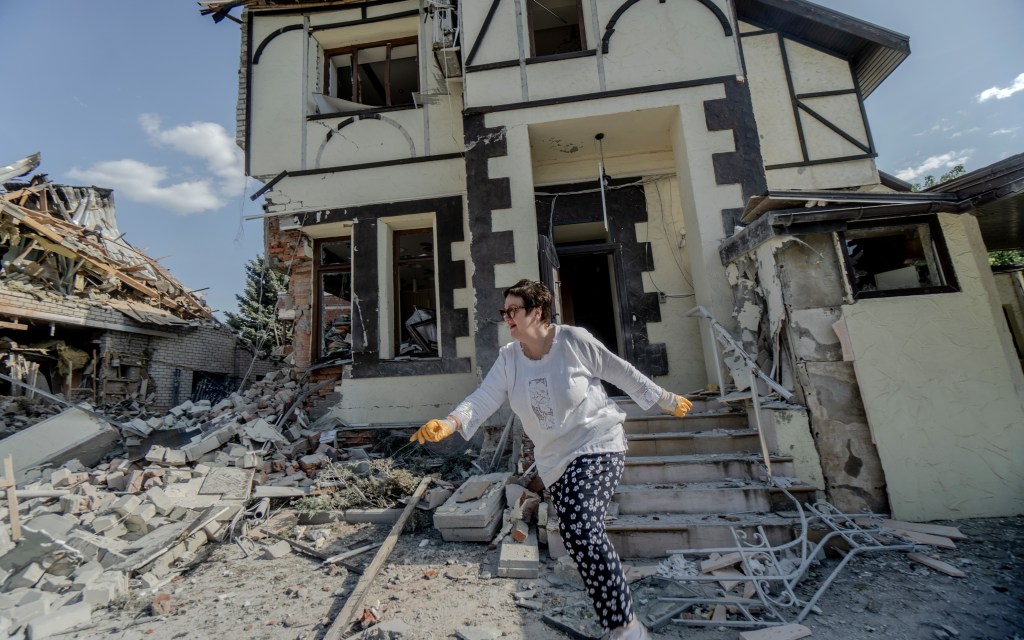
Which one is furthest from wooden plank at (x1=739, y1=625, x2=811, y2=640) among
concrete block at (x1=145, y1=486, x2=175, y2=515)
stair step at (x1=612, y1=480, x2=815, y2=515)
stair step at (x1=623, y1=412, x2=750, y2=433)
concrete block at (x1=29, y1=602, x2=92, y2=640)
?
concrete block at (x1=145, y1=486, x2=175, y2=515)

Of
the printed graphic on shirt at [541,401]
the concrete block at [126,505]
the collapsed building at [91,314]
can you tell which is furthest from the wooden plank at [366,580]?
the collapsed building at [91,314]

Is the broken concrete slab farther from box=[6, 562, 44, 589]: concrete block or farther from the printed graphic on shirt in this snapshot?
the printed graphic on shirt

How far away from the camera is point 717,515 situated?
138 inches

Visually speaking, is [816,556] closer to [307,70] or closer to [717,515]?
[717,515]

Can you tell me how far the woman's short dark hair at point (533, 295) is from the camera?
7.68ft

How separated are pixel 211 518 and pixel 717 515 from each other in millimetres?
4541

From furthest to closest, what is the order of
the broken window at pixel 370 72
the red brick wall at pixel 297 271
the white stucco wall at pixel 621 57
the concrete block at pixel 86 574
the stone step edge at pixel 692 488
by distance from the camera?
1. the broken window at pixel 370 72
2. the red brick wall at pixel 297 271
3. the white stucco wall at pixel 621 57
4. the stone step edge at pixel 692 488
5. the concrete block at pixel 86 574

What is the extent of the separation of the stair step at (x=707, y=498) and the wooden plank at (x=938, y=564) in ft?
2.25

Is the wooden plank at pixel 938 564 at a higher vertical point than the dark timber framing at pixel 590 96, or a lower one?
lower

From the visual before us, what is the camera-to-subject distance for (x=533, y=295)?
2.36 meters

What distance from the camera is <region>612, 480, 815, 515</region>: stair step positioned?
3543 mm

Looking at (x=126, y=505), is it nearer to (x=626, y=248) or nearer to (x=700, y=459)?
(x=700, y=459)

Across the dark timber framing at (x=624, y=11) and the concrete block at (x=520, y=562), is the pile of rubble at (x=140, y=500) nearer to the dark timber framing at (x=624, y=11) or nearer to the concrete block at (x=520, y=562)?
the concrete block at (x=520, y=562)

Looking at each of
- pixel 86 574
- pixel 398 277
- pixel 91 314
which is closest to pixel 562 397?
pixel 86 574
